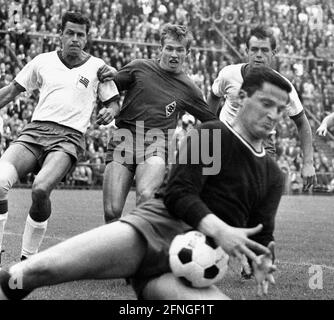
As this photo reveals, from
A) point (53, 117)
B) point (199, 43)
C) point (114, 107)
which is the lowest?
point (53, 117)

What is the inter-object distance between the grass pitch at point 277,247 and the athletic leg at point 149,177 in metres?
0.94

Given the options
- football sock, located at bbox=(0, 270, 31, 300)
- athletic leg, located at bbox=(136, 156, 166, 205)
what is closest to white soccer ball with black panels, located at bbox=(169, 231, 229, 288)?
football sock, located at bbox=(0, 270, 31, 300)

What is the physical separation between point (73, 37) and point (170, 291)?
4.25m

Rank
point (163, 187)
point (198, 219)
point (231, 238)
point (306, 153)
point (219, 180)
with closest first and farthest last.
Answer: point (231, 238) → point (198, 219) → point (219, 180) → point (163, 187) → point (306, 153)

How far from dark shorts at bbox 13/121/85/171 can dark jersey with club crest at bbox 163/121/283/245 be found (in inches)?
123

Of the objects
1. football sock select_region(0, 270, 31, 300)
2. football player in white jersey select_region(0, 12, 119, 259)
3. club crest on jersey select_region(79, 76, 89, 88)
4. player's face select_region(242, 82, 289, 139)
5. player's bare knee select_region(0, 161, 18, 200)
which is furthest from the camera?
club crest on jersey select_region(79, 76, 89, 88)

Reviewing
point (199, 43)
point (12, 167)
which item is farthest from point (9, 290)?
point (199, 43)

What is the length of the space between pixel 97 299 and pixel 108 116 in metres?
1.97

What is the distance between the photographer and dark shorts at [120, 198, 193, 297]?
4.73 metres

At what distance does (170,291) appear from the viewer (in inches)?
187

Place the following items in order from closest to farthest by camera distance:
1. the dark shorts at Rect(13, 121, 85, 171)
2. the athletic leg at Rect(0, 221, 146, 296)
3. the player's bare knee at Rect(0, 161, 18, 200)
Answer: the athletic leg at Rect(0, 221, 146, 296), the player's bare knee at Rect(0, 161, 18, 200), the dark shorts at Rect(13, 121, 85, 171)

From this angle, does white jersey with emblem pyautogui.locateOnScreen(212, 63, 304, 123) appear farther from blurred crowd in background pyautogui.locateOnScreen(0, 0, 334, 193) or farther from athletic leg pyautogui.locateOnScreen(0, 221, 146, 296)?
blurred crowd in background pyautogui.locateOnScreen(0, 0, 334, 193)

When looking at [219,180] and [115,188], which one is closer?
[219,180]

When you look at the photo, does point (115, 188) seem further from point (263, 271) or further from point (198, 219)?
point (263, 271)
